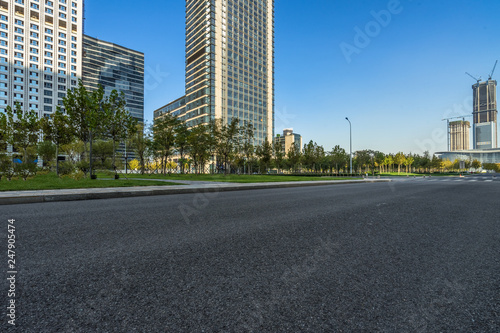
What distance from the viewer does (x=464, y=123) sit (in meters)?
189

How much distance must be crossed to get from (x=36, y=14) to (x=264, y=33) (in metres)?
83.6

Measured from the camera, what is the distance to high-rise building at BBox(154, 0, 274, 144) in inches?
3457

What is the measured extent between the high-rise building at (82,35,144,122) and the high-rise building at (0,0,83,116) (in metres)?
29.0

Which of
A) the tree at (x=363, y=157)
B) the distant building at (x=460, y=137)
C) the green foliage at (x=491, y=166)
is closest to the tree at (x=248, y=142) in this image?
the tree at (x=363, y=157)

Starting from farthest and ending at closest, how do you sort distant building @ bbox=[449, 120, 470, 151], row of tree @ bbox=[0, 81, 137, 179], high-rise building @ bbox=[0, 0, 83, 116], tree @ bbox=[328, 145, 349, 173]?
distant building @ bbox=[449, 120, 470, 151], high-rise building @ bbox=[0, 0, 83, 116], tree @ bbox=[328, 145, 349, 173], row of tree @ bbox=[0, 81, 137, 179]

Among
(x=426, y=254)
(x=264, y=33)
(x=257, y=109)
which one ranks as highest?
(x=264, y=33)

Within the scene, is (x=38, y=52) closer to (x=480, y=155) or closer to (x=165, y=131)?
(x=165, y=131)

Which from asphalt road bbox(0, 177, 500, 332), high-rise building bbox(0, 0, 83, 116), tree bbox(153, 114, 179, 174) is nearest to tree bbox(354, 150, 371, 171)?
tree bbox(153, 114, 179, 174)

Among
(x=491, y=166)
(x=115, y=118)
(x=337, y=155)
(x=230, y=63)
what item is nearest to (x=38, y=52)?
(x=230, y=63)

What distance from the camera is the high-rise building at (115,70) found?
11356 centimetres

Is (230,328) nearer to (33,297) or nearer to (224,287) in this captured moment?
(224,287)

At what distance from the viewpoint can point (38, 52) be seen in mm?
75625

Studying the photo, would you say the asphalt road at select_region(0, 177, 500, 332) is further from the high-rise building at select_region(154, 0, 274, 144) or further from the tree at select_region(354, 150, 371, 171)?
the high-rise building at select_region(154, 0, 274, 144)

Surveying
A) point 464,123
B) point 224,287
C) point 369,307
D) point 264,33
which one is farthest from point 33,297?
point 464,123
